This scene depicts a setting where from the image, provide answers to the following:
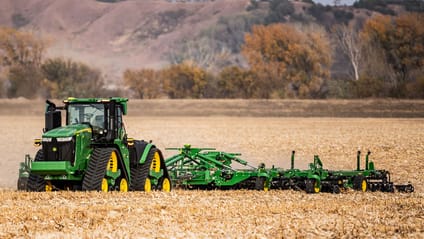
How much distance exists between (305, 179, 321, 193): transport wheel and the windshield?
4.43m

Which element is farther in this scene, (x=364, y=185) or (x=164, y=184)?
(x=364, y=185)

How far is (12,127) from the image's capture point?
1781 inches

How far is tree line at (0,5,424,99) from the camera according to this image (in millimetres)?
79625

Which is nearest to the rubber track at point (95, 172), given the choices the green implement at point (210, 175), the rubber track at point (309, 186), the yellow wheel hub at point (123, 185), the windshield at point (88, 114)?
the yellow wheel hub at point (123, 185)

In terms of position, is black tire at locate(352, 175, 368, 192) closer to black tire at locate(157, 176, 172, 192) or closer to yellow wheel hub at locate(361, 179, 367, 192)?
yellow wheel hub at locate(361, 179, 367, 192)

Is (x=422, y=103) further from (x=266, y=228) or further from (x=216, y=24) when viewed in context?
(x=216, y=24)

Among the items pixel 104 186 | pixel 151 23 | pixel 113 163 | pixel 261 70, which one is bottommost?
pixel 104 186

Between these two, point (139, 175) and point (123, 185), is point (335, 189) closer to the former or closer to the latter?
point (139, 175)

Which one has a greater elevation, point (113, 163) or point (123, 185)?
point (113, 163)

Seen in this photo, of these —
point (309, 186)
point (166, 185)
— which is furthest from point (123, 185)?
point (309, 186)

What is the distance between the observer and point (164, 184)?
19.4m

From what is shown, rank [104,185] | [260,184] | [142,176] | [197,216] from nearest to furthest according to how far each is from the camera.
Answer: [197,216], [104,185], [142,176], [260,184]

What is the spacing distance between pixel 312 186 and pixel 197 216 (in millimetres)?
5990

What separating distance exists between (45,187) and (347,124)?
28.9 meters
